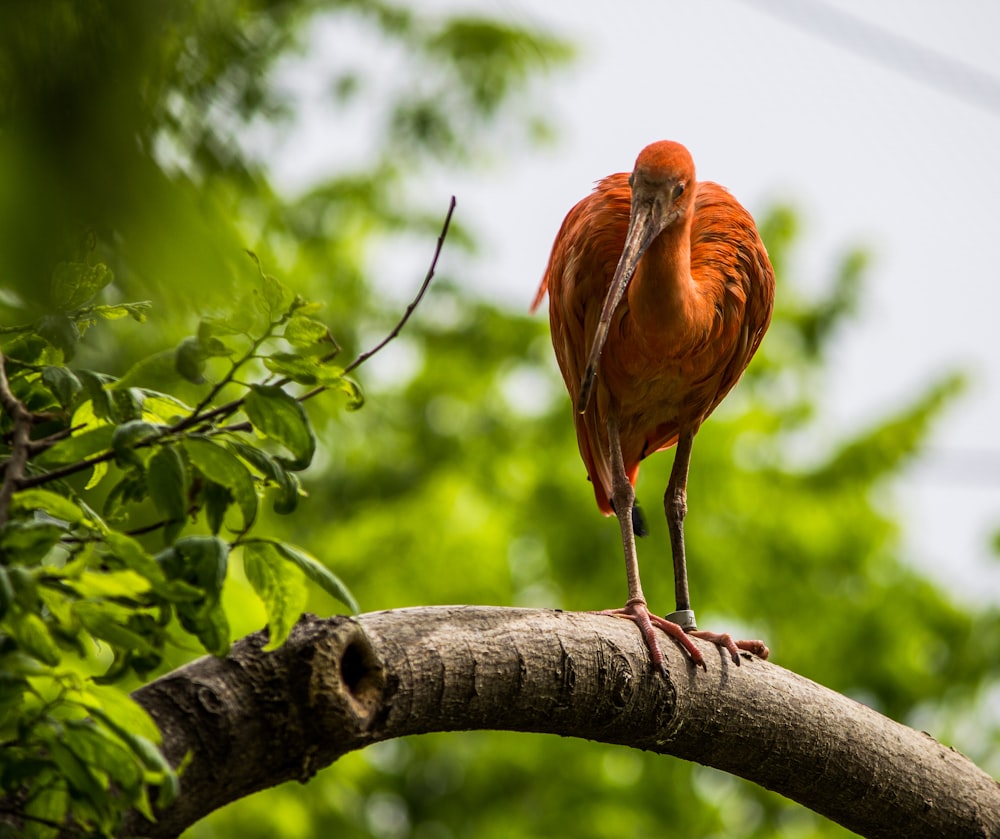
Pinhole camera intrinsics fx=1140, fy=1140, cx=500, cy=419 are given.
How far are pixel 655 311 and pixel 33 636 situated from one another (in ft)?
7.67

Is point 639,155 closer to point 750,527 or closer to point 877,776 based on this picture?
point 877,776

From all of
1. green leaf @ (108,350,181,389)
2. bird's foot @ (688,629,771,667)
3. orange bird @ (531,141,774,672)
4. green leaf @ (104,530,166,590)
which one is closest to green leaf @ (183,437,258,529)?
green leaf @ (108,350,181,389)

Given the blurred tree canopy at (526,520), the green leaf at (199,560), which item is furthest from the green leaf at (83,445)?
the blurred tree canopy at (526,520)

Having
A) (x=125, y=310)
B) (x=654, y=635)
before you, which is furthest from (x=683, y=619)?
(x=125, y=310)

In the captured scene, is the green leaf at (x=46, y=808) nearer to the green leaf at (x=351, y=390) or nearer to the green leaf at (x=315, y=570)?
the green leaf at (x=315, y=570)

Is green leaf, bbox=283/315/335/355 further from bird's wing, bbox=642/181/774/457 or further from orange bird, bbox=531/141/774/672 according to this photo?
bird's wing, bbox=642/181/774/457

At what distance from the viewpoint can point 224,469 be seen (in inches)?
59.5

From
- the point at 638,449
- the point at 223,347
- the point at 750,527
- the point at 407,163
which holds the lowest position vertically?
the point at 223,347

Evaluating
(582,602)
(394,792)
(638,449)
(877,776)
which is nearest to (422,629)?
(877,776)

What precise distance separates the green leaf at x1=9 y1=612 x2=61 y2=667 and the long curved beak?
1.82 meters

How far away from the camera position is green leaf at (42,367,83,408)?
1518mm

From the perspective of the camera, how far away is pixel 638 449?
13.1 feet

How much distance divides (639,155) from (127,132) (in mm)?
2447

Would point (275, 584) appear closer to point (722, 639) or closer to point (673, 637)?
point (673, 637)
